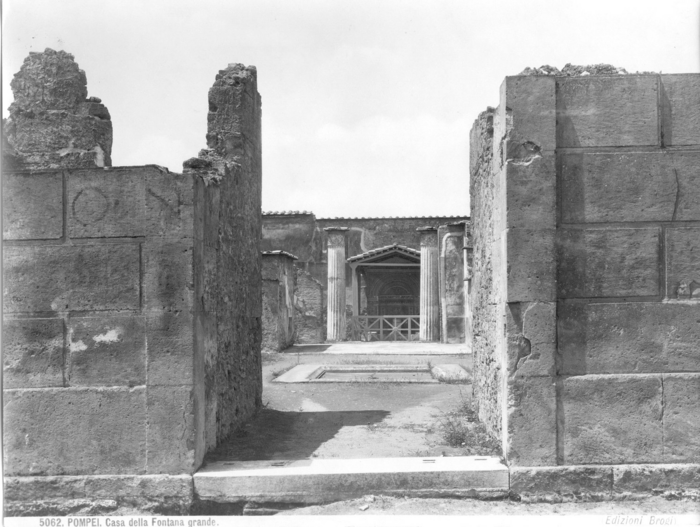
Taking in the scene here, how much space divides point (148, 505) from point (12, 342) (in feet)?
4.91

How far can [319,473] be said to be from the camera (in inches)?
162

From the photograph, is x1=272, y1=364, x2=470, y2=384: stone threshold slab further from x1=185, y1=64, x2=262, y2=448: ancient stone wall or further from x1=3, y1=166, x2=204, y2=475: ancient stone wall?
Answer: x1=3, y1=166, x2=204, y2=475: ancient stone wall

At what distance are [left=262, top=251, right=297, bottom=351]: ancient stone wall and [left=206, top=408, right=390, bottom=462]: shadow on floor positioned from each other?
758 cm

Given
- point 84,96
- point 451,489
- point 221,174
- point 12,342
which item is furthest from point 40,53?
point 451,489

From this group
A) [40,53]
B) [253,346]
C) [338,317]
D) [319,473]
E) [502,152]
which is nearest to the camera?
[319,473]

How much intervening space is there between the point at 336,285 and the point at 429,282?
3.33 metres

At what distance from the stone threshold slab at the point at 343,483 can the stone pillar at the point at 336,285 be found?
1602 cm

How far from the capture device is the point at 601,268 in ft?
14.2

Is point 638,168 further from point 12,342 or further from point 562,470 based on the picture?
point 12,342

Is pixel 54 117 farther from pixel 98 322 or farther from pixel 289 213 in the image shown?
pixel 289 213

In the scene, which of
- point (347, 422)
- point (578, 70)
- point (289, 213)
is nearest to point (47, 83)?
point (347, 422)

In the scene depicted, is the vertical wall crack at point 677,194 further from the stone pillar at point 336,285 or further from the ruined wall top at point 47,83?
the stone pillar at point 336,285

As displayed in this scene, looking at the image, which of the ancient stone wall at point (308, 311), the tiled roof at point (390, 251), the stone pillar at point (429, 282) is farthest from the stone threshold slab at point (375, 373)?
the tiled roof at point (390, 251)

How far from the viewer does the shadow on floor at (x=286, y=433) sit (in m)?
4.79
